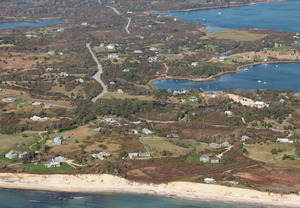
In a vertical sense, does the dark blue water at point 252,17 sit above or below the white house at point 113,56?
above

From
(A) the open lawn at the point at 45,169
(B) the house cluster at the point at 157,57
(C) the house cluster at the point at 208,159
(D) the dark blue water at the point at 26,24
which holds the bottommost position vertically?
(A) the open lawn at the point at 45,169

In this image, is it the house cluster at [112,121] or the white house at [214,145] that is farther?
the house cluster at [112,121]


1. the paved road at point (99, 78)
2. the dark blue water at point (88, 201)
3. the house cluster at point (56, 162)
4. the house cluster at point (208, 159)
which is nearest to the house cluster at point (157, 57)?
the paved road at point (99, 78)

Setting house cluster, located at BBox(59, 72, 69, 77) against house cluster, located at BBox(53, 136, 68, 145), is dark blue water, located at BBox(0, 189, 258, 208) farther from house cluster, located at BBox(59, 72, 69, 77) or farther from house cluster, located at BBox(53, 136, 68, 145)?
house cluster, located at BBox(59, 72, 69, 77)

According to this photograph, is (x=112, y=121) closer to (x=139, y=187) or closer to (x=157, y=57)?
(x=139, y=187)

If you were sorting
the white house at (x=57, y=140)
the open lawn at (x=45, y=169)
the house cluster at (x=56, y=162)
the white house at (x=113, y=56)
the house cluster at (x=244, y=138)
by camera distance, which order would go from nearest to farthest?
the open lawn at (x=45, y=169), the house cluster at (x=56, y=162), the white house at (x=57, y=140), the house cluster at (x=244, y=138), the white house at (x=113, y=56)

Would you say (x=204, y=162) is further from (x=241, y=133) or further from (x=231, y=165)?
(x=241, y=133)

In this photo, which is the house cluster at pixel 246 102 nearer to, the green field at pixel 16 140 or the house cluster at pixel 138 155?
the house cluster at pixel 138 155

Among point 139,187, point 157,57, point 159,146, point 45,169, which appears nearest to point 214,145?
point 159,146
